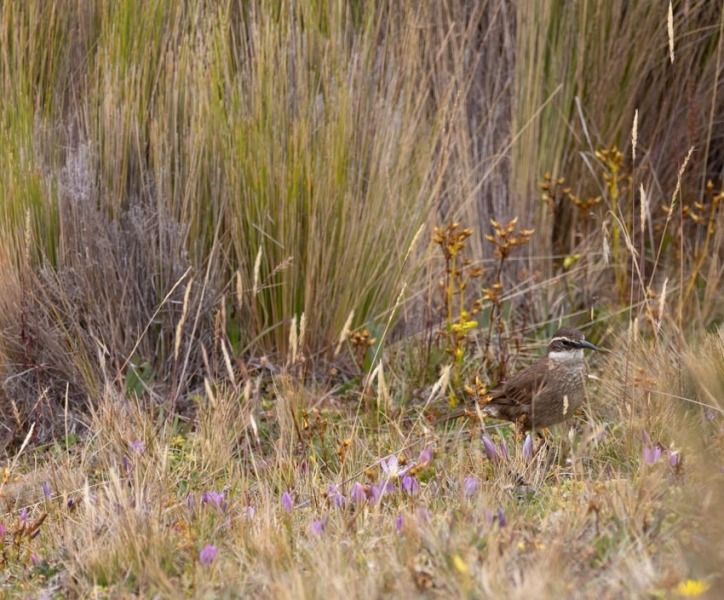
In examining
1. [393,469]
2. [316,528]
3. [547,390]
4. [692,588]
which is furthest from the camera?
[547,390]

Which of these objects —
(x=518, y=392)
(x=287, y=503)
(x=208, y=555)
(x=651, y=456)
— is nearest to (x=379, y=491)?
(x=287, y=503)

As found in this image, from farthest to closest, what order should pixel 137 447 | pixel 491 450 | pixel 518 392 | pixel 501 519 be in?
pixel 518 392 < pixel 137 447 < pixel 491 450 < pixel 501 519

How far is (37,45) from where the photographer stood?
205 inches

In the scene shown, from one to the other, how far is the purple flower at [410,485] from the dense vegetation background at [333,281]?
0.01m

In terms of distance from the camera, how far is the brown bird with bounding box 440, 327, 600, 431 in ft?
14.6

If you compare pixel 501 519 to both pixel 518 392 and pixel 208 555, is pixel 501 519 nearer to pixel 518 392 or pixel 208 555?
pixel 208 555

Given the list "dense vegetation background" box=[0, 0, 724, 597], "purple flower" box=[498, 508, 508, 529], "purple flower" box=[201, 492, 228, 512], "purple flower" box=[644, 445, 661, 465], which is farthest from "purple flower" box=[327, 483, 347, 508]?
"purple flower" box=[644, 445, 661, 465]

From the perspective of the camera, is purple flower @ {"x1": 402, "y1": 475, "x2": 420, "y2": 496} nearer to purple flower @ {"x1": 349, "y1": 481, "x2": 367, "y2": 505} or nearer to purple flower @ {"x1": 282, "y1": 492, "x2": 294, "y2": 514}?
purple flower @ {"x1": 349, "y1": 481, "x2": 367, "y2": 505}

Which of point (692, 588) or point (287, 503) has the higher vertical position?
point (692, 588)

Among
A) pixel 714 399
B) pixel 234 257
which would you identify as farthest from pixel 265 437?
pixel 714 399

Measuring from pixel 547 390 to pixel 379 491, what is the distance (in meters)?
1.05

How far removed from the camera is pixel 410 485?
3686mm

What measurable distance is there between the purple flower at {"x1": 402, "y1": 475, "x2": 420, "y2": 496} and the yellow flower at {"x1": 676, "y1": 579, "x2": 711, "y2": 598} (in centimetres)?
112

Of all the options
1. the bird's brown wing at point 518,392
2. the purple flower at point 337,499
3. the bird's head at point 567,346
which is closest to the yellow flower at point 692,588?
the purple flower at point 337,499
